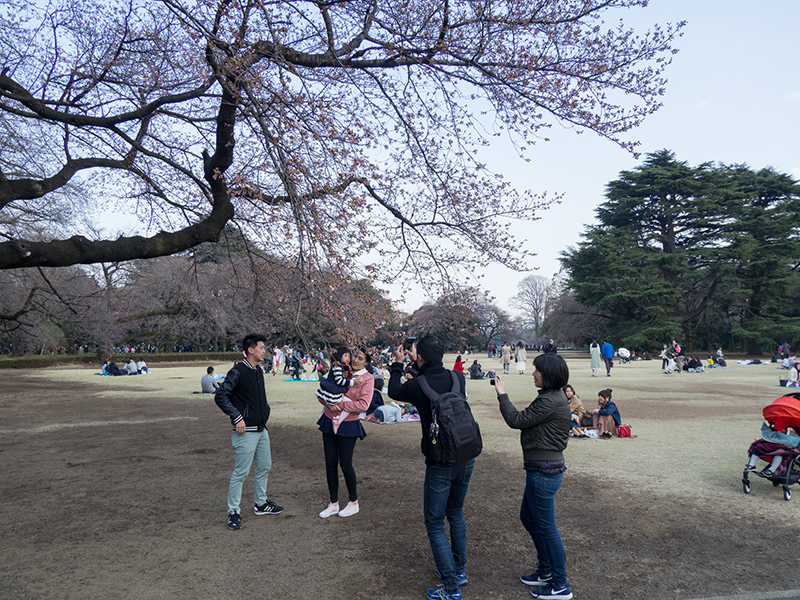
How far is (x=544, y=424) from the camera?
3516 millimetres

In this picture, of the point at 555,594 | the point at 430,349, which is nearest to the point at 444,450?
the point at 430,349

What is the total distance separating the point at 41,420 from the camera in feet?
38.4

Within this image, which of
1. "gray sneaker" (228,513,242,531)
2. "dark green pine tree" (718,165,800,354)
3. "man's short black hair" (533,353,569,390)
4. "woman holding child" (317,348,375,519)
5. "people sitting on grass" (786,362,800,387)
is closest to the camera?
"man's short black hair" (533,353,569,390)

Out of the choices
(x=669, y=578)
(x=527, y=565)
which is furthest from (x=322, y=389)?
(x=669, y=578)

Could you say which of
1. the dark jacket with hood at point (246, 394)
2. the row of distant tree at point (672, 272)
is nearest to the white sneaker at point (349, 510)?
the dark jacket with hood at point (246, 394)

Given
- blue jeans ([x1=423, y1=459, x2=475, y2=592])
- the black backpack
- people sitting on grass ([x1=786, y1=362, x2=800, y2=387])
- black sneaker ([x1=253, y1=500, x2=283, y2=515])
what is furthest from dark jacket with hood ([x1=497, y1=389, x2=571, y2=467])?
people sitting on grass ([x1=786, y1=362, x2=800, y2=387])

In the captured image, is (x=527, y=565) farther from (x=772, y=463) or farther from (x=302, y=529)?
(x=772, y=463)

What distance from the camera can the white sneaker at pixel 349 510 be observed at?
4969 millimetres

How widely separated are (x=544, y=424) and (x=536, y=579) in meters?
1.09

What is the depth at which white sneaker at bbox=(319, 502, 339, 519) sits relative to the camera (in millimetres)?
4949

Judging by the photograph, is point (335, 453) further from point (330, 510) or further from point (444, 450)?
point (444, 450)

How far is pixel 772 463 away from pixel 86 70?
10.2 meters

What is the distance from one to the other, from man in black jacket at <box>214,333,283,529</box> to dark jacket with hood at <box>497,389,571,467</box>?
2338mm

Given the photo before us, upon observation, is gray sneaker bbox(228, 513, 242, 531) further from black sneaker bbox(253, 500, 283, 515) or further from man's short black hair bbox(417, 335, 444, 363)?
man's short black hair bbox(417, 335, 444, 363)
